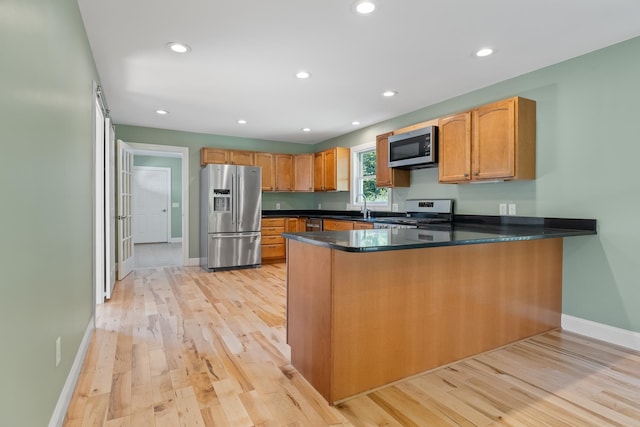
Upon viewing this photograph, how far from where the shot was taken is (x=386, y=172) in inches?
183

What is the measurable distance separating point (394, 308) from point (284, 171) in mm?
4941

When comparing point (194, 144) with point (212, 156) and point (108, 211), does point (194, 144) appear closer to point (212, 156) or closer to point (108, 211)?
point (212, 156)

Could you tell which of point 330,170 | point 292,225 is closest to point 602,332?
point 330,170

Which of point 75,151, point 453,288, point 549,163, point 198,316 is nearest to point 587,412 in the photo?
point 453,288

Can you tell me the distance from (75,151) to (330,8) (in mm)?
1932

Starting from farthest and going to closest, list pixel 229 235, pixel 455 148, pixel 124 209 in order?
pixel 229 235
pixel 124 209
pixel 455 148

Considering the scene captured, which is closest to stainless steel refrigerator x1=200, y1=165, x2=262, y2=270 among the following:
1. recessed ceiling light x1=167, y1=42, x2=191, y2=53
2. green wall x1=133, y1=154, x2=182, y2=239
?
recessed ceiling light x1=167, y1=42, x2=191, y2=53

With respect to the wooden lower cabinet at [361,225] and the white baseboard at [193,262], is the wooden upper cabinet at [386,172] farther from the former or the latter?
the white baseboard at [193,262]

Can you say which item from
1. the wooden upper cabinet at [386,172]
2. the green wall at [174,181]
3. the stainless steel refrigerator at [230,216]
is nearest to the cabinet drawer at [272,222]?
the stainless steel refrigerator at [230,216]

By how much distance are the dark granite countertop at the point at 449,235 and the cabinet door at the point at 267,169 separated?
363 cm

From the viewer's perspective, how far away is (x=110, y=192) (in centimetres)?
423

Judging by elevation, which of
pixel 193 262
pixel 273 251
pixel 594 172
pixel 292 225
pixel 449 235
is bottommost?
pixel 193 262

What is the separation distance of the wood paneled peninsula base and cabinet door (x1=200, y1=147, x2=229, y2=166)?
417cm

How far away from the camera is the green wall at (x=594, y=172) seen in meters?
2.65
